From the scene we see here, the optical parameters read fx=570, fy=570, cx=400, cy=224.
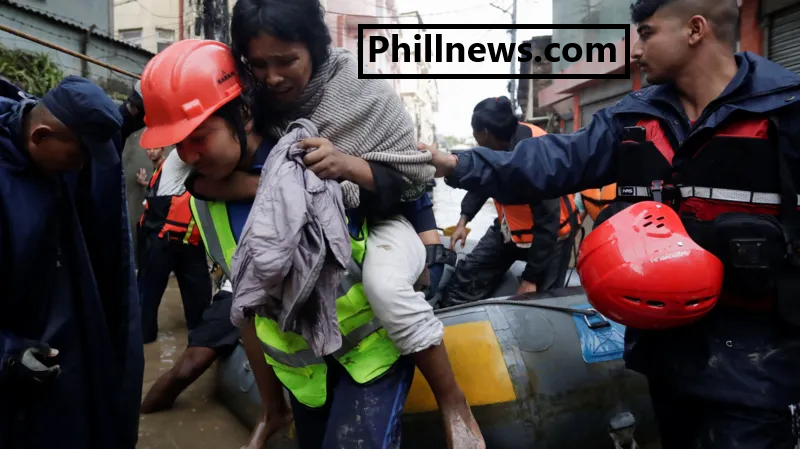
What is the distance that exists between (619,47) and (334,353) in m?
10.4

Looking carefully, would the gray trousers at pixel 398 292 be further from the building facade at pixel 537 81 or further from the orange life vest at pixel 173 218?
the building facade at pixel 537 81

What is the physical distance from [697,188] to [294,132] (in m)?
1.15

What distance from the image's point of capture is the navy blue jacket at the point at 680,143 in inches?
60.7

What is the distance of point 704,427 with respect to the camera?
1656mm

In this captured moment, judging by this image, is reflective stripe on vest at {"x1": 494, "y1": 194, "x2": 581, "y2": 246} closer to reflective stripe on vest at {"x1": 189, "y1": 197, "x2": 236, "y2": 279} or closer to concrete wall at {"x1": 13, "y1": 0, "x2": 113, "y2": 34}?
reflective stripe on vest at {"x1": 189, "y1": 197, "x2": 236, "y2": 279}

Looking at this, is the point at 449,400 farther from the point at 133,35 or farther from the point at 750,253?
the point at 133,35

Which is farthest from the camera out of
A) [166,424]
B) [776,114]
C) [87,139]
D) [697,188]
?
[166,424]

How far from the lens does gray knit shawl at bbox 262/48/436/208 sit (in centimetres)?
162

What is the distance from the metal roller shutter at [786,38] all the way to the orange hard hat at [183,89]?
643cm

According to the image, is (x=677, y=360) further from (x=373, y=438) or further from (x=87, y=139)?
(x=87, y=139)

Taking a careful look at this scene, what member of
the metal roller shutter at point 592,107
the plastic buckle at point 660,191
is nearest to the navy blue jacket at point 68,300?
the plastic buckle at point 660,191

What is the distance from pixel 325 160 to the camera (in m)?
1.49

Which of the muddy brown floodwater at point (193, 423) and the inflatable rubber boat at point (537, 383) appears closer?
the inflatable rubber boat at point (537, 383)

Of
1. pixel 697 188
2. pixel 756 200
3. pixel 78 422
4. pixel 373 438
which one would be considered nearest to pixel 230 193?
pixel 373 438
